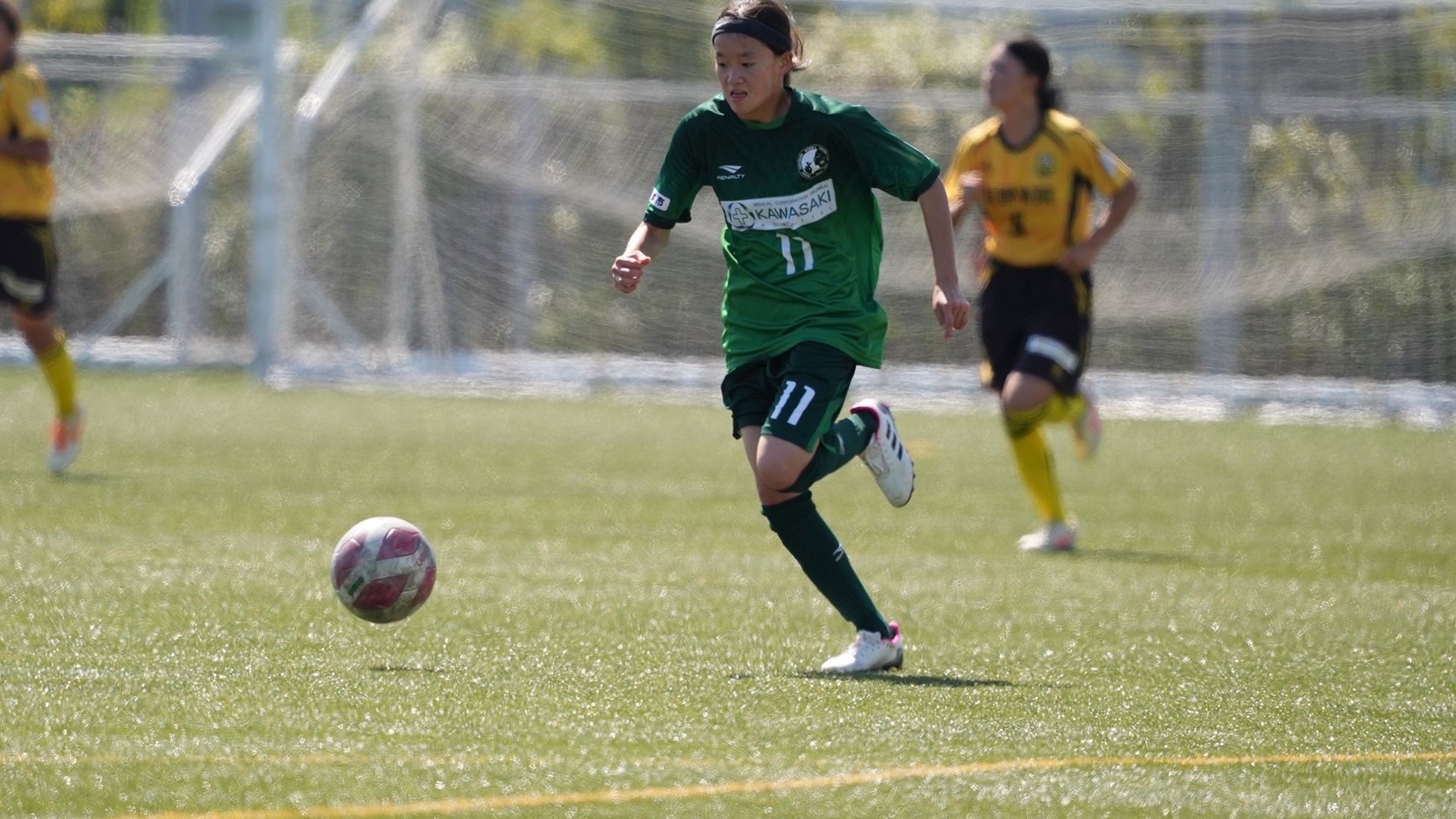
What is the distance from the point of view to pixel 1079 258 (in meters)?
8.48

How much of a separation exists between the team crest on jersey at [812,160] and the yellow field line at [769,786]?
198cm

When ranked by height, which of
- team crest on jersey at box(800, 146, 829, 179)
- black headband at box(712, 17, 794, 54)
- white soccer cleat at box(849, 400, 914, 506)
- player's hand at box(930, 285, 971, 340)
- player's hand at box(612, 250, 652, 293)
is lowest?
white soccer cleat at box(849, 400, 914, 506)

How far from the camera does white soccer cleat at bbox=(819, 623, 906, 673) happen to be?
5.04 metres

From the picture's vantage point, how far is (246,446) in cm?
1174

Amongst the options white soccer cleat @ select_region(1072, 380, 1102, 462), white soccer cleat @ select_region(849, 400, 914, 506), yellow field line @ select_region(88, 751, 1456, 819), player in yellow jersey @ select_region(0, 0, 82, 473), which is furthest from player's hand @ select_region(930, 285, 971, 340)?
player in yellow jersey @ select_region(0, 0, 82, 473)

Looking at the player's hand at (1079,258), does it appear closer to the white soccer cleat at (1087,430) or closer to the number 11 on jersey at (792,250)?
the white soccer cleat at (1087,430)

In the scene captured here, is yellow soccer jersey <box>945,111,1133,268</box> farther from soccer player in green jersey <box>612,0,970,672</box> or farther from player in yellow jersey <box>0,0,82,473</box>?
player in yellow jersey <box>0,0,82,473</box>

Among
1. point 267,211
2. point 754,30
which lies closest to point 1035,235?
point 754,30

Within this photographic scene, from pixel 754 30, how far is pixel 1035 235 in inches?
153

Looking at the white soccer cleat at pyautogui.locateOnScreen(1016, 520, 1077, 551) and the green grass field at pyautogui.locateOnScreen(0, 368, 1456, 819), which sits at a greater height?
the green grass field at pyautogui.locateOnScreen(0, 368, 1456, 819)

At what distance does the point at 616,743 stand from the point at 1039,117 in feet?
18.0

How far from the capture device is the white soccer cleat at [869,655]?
16.5 feet

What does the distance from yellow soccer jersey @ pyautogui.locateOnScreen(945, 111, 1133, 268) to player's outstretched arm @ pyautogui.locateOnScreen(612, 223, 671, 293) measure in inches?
132

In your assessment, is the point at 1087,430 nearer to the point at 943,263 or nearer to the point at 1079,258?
the point at 1079,258
